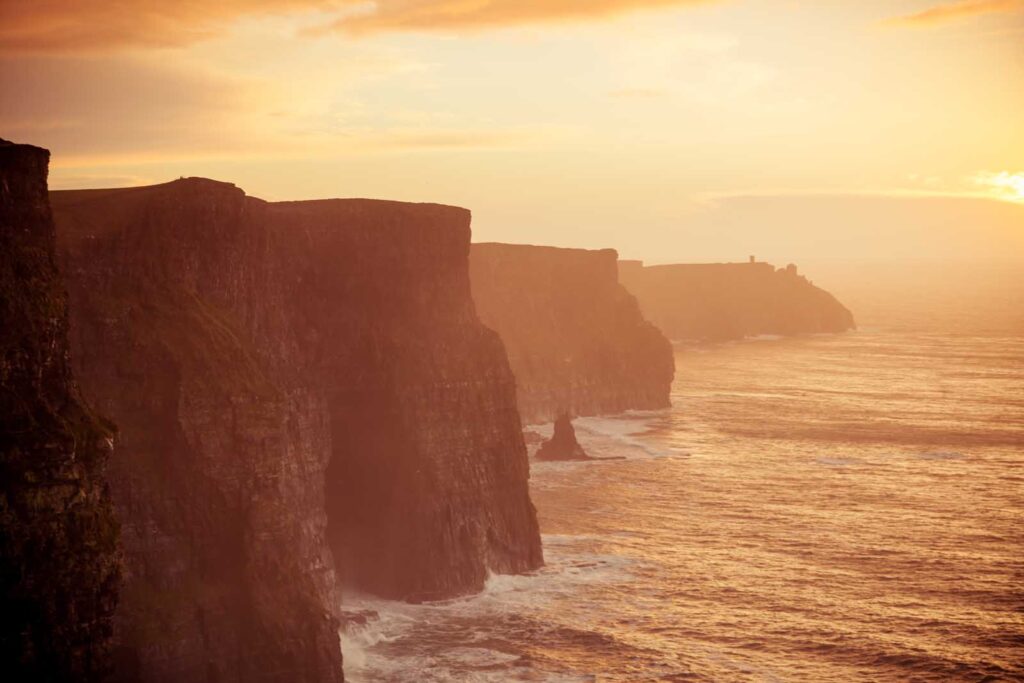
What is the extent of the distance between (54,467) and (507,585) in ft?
123

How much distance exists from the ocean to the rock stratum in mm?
5181

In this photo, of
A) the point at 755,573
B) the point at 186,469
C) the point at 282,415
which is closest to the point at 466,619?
the point at 282,415

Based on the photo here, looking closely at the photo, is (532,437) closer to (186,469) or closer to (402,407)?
(402,407)

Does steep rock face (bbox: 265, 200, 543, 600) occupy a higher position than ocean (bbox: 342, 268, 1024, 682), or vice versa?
steep rock face (bbox: 265, 200, 543, 600)

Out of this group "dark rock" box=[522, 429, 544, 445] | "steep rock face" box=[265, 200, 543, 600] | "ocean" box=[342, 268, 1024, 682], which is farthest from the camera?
"dark rock" box=[522, 429, 544, 445]

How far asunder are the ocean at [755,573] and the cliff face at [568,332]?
43.4ft

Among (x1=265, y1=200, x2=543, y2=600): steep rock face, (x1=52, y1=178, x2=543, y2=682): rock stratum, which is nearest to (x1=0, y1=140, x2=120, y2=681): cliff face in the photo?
(x1=52, y1=178, x2=543, y2=682): rock stratum

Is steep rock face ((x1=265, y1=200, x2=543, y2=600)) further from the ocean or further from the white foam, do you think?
the ocean

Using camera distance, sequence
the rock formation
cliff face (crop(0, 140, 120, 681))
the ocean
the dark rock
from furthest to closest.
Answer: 1. the dark rock
2. the rock formation
3. the ocean
4. cliff face (crop(0, 140, 120, 681))

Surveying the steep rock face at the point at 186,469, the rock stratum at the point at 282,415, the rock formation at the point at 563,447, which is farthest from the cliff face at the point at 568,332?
the steep rock face at the point at 186,469

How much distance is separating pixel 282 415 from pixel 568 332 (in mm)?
97285

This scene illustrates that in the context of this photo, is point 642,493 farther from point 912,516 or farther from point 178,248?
point 178,248

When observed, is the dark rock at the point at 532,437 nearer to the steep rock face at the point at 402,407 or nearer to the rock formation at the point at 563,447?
the rock formation at the point at 563,447

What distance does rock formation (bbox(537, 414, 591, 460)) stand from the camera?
115688 millimetres
